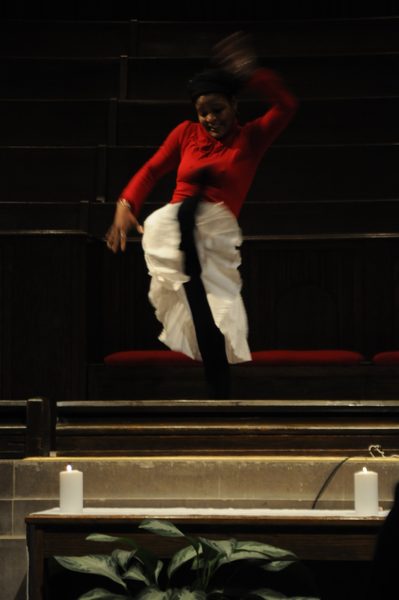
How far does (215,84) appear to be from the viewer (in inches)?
120

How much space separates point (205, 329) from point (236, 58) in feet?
2.24

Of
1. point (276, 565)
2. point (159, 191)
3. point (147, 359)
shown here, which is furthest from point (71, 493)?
point (159, 191)

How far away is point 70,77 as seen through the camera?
4.78 meters

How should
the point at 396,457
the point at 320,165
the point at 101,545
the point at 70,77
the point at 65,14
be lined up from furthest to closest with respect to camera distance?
the point at 65,14 < the point at 70,77 < the point at 320,165 < the point at 396,457 < the point at 101,545

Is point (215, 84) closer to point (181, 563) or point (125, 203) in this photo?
point (125, 203)

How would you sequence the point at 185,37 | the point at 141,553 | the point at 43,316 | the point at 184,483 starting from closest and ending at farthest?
the point at 141,553
the point at 184,483
the point at 43,316
the point at 185,37

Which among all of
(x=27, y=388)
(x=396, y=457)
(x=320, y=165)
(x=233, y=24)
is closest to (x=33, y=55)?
(x=233, y=24)

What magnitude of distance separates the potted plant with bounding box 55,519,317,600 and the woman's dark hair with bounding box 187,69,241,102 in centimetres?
123

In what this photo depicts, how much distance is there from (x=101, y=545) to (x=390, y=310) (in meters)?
2.13

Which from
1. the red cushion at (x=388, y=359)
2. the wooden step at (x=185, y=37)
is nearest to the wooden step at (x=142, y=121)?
the wooden step at (x=185, y=37)

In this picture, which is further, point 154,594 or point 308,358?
point 308,358

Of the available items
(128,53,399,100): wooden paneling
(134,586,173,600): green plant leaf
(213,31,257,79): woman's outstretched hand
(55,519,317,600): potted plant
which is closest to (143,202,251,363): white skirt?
(213,31,257,79): woman's outstretched hand

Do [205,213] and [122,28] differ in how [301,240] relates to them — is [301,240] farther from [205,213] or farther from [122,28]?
[122,28]

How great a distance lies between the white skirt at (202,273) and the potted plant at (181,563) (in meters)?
1.00
